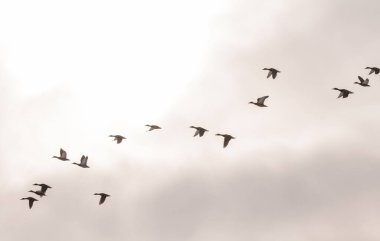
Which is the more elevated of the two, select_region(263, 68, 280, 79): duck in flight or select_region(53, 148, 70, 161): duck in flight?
select_region(263, 68, 280, 79): duck in flight

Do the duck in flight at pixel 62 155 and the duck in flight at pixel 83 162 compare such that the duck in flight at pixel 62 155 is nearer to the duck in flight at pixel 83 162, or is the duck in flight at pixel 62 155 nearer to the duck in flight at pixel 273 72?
the duck in flight at pixel 83 162

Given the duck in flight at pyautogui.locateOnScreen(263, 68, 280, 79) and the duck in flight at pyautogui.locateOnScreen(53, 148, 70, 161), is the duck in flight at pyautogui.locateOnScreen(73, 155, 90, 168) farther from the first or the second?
the duck in flight at pyautogui.locateOnScreen(263, 68, 280, 79)

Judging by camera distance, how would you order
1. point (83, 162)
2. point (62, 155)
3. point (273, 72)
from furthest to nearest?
1. point (273, 72)
2. point (62, 155)
3. point (83, 162)

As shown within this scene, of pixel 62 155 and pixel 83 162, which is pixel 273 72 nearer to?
pixel 83 162

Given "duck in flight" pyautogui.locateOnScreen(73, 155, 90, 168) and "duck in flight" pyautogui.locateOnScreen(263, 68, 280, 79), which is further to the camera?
"duck in flight" pyautogui.locateOnScreen(263, 68, 280, 79)

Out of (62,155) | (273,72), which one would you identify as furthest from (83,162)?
(273,72)

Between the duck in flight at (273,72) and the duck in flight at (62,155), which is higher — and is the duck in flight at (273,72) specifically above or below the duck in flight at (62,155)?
above

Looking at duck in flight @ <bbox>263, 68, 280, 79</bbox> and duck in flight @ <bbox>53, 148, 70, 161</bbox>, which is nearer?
duck in flight @ <bbox>53, 148, 70, 161</bbox>

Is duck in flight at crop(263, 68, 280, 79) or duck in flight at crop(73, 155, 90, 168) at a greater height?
duck in flight at crop(263, 68, 280, 79)

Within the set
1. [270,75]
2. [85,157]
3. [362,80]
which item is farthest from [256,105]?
[85,157]

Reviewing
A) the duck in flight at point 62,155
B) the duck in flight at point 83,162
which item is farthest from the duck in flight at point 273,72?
the duck in flight at point 62,155

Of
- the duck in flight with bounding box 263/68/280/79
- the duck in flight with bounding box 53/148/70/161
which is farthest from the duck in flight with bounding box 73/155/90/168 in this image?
the duck in flight with bounding box 263/68/280/79

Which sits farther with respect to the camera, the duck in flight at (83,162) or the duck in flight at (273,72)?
the duck in flight at (273,72)

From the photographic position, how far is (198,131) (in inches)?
7761
